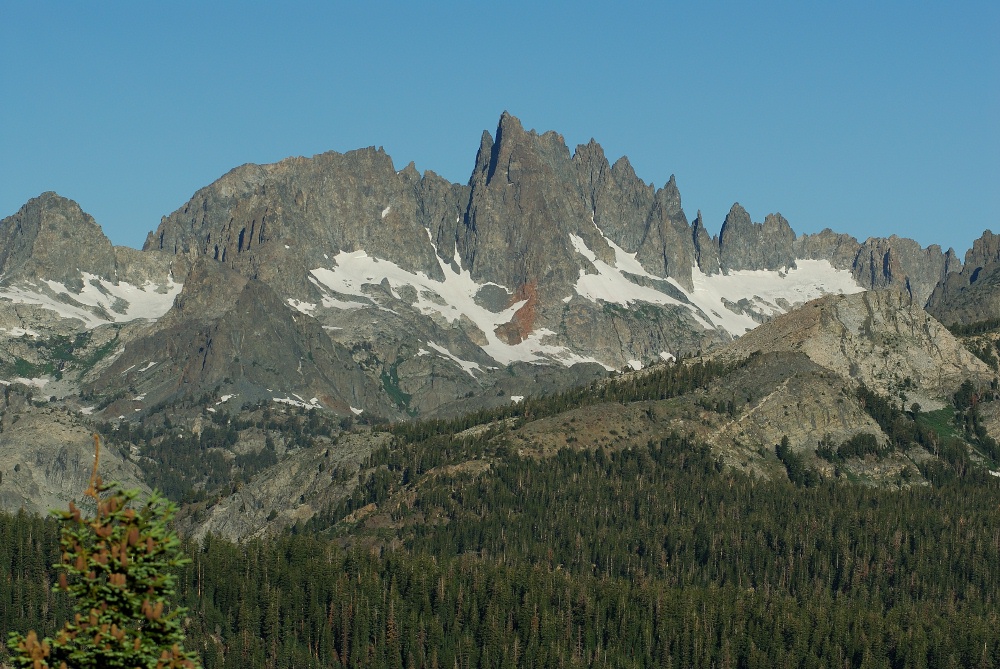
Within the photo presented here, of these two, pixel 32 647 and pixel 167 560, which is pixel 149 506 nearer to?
pixel 167 560

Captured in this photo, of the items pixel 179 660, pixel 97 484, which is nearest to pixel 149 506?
pixel 97 484

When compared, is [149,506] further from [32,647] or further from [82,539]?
[32,647]

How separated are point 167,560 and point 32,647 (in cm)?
615

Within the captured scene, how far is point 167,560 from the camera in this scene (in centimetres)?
6234

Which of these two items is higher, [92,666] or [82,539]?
[82,539]

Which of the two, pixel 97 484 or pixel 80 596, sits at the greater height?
pixel 97 484

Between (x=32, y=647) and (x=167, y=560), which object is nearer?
(x=32, y=647)

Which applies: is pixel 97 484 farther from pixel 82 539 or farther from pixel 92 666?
pixel 92 666

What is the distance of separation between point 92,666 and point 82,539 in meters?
4.89

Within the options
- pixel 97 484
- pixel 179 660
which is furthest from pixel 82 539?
pixel 179 660

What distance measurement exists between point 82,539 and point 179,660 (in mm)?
5933

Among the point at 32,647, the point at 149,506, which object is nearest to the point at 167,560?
the point at 149,506

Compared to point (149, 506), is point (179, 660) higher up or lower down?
lower down

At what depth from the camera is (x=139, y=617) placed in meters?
62.2
